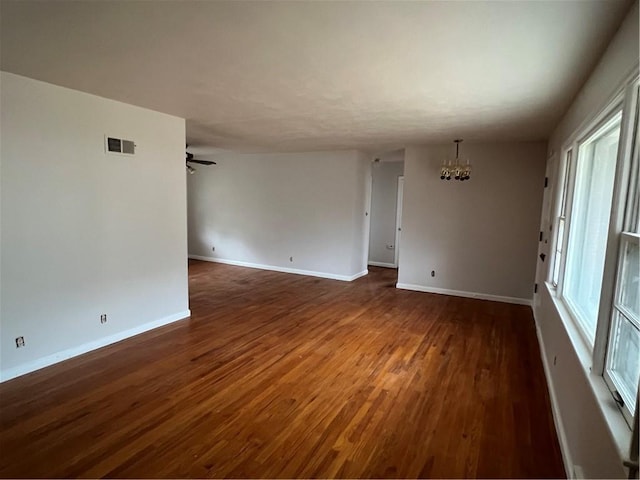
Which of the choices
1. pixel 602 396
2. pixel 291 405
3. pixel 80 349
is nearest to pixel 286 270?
pixel 80 349

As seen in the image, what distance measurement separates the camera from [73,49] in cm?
221

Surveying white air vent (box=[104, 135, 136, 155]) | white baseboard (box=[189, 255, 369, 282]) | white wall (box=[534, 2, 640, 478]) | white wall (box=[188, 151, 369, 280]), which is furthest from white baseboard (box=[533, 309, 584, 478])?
white air vent (box=[104, 135, 136, 155])

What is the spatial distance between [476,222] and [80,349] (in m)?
5.30

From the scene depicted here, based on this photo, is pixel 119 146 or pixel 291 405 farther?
pixel 119 146

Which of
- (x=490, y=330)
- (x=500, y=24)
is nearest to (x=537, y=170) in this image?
(x=490, y=330)

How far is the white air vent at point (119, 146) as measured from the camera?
3.34m

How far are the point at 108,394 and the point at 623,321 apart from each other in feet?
10.5

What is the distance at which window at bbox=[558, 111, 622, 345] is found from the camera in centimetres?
218

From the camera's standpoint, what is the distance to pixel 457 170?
198 inches

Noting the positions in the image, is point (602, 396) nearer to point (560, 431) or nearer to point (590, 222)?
point (560, 431)

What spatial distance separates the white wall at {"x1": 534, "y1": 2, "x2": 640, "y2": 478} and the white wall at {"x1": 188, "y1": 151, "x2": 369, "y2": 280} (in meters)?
3.88

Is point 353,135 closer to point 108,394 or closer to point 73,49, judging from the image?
point 73,49

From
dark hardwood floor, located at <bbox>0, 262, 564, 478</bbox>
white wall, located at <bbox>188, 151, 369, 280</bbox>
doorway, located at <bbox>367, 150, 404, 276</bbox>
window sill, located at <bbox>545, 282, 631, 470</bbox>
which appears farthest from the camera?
doorway, located at <bbox>367, 150, 404, 276</bbox>

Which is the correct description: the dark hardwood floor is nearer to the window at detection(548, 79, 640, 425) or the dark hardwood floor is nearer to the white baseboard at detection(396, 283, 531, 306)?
the window at detection(548, 79, 640, 425)
